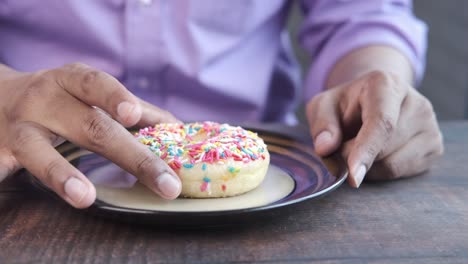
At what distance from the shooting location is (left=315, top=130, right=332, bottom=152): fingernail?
1.10 metres

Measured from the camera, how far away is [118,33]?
4.74ft

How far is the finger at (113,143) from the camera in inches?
33.0

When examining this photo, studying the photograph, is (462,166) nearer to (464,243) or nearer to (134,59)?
(464,243)

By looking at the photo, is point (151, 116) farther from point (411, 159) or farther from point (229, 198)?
point (411, 159)

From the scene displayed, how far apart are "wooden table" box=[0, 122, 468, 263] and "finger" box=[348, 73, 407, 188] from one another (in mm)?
62

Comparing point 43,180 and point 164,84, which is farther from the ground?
point 43,180

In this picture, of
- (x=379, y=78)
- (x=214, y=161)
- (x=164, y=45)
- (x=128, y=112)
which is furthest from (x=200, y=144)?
(x=164, y=45)

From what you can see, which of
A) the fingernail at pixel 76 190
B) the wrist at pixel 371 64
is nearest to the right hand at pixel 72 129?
the fingernail at pixel 76 190

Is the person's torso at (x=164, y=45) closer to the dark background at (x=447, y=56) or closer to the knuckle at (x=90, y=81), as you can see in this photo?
the knuckle at (x=90, y=81)

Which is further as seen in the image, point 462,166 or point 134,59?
point 134,59

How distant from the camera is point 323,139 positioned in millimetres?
1101

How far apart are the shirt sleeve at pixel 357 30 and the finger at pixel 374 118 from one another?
0.38 m

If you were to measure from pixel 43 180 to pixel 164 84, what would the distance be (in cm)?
69

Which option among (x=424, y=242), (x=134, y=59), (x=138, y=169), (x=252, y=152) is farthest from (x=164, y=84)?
(x=424, y=242)
